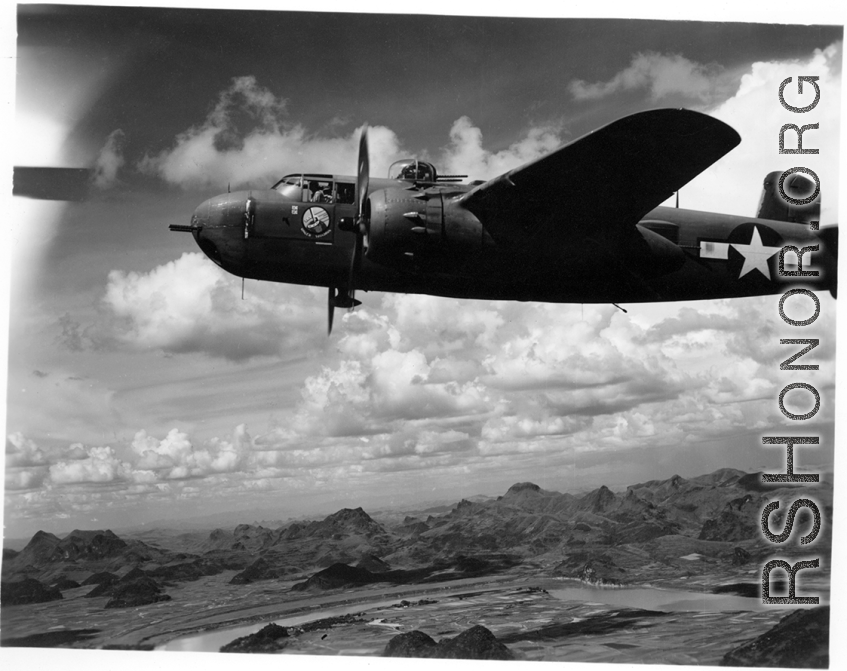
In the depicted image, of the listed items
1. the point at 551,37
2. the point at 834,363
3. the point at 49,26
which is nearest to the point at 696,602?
the point at 834,363

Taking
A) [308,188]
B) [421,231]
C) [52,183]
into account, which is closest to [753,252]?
[421,231]

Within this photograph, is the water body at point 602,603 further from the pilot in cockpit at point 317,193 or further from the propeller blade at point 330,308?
the pilot in cockpit at point 317,193

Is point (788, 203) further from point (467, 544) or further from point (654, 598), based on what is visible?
point (467, 544)

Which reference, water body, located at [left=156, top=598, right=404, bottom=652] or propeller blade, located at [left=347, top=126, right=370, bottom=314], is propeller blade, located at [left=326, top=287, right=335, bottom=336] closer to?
propeller blade, located at [left=347, top=126, right=370, bottom=314]

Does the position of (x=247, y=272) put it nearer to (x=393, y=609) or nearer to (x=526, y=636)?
(x=393, y=609)

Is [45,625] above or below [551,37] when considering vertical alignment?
below

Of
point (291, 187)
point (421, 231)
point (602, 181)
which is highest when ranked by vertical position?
point (291, 187)

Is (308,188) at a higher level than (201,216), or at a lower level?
higher
